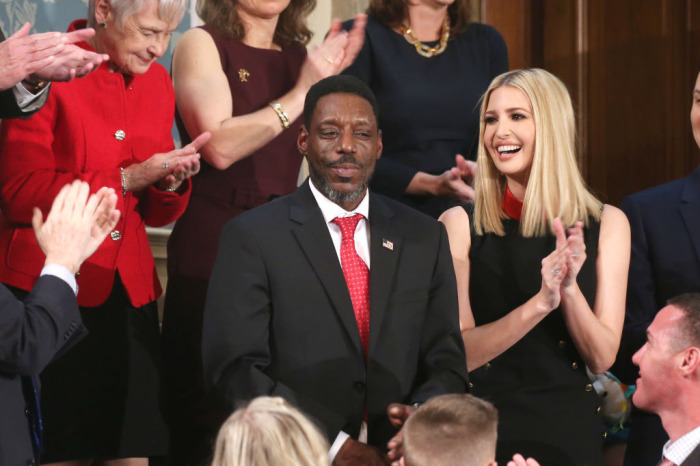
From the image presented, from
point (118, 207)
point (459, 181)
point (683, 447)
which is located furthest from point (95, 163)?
point (683, 447)

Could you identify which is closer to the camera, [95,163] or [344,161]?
[344,161]

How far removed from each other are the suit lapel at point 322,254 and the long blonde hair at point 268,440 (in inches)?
26.8

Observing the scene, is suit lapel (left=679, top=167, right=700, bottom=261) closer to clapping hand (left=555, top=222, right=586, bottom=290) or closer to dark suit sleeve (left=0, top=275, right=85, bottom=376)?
clapping hand (left=555, top=222, right=586, bottom=290)

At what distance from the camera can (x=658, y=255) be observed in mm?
3119

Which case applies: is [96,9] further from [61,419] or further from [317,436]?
[317,436]

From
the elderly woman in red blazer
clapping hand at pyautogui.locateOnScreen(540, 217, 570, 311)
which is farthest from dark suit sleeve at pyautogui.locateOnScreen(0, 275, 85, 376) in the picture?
clapping hand at pyautogui.locateOnScreen(540, 217, 570, 311)

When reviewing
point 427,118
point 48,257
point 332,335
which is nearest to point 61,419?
point 48,257

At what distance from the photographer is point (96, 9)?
9.57 feet

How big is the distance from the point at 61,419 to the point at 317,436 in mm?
1144

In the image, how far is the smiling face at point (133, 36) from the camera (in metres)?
2.88

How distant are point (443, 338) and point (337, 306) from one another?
0.31m

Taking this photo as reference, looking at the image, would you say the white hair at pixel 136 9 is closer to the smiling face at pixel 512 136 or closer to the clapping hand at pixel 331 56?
the clapping hand at pixel 331 56

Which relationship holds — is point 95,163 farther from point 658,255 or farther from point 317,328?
point 658,255

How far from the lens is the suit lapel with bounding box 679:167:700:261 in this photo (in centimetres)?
310
